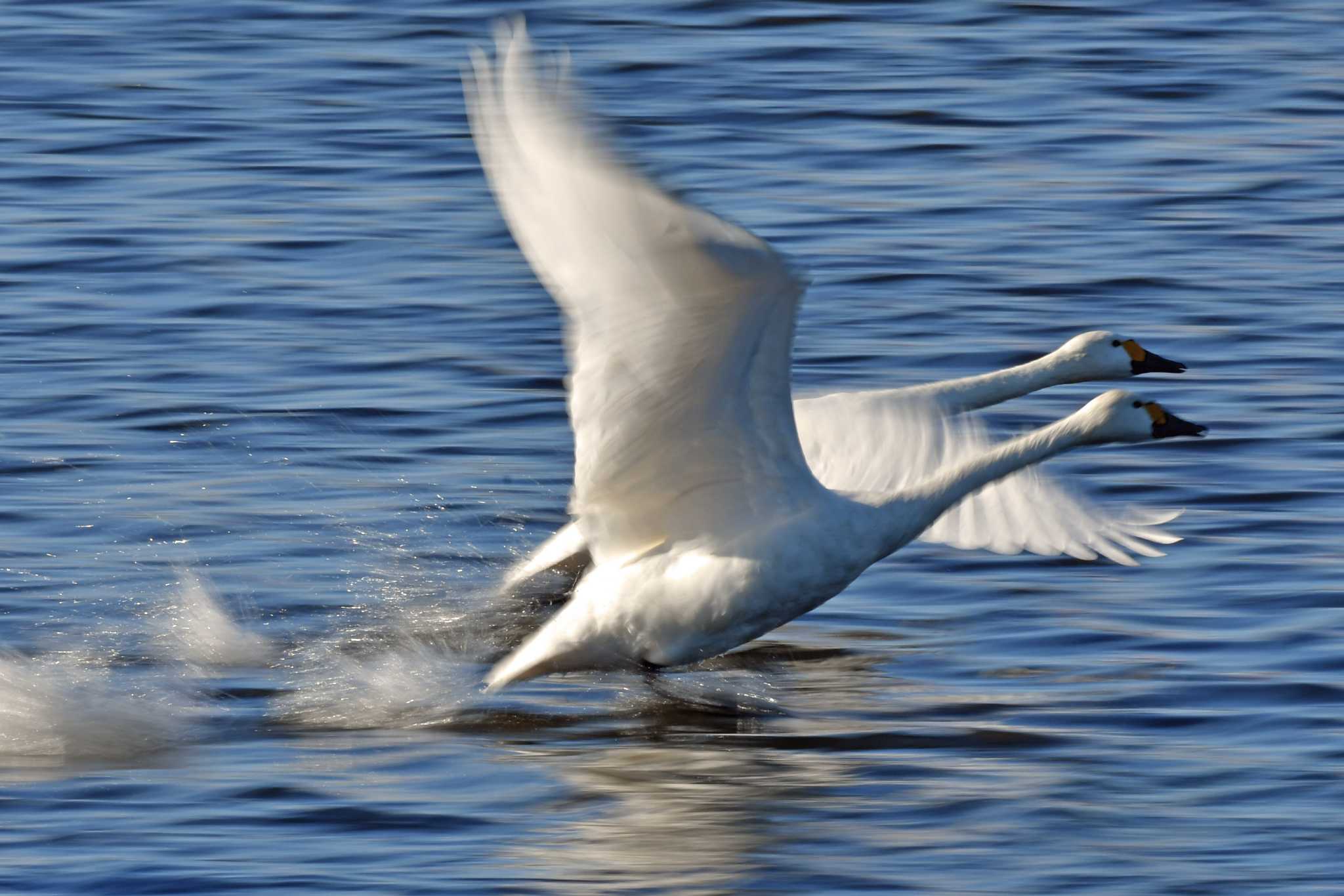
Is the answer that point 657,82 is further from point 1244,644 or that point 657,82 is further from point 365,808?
point 365,808

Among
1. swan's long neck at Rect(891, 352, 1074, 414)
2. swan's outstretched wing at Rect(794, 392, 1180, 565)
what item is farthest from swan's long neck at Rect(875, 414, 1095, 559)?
swan's long neck at Rect(891, 352, 1074, 414)

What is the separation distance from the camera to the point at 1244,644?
8.02 metres

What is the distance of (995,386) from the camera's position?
360 inches

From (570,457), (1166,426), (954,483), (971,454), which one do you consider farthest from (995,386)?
(570,457)

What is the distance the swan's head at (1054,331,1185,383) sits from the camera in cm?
921

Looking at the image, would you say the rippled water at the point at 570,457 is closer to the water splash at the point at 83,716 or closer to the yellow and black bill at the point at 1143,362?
Result: the water splash at the point at 83,716

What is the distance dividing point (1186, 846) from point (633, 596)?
6.05 feet

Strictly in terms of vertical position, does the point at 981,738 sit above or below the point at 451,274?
below

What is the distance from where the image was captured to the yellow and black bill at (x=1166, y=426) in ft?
27.4

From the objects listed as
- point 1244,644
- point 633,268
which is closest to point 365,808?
point 633,268

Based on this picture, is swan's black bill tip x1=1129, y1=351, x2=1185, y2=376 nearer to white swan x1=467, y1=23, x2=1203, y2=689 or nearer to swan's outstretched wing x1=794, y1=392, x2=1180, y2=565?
swan's outstretched wing x1=794, y1=392, x2=1180, y2=565

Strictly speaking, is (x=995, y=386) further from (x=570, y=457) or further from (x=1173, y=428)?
(x=570, y=457)

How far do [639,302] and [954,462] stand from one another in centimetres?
295

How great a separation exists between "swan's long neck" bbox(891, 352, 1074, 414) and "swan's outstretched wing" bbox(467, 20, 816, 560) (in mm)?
1921
